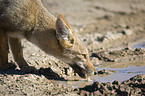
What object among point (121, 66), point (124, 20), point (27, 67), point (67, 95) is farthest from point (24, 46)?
point (124, 20)

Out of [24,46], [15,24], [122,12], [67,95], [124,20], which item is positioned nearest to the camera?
[67,95]

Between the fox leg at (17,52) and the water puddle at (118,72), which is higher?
the fox leg at (17,52)

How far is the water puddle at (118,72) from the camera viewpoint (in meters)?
6.65

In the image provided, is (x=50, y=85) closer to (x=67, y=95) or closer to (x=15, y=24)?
Answer: (x=67, y=95)

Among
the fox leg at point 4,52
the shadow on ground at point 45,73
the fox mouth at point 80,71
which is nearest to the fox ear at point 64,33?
the fox mouth at point 80,71

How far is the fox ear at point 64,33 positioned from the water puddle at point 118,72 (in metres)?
1.06

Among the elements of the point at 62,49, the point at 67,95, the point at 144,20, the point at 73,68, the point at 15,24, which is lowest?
the point at 67,95

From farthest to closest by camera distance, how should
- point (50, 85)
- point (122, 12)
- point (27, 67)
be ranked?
point (122, 12), point (27, 67), point (50, 85)

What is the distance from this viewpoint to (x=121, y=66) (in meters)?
8.09

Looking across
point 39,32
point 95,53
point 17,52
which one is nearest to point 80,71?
point 39,32

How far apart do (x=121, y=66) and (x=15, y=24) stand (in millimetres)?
3620

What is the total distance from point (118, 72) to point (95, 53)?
1.98m

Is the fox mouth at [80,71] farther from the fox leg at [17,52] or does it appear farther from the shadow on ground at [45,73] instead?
the fox leg at [17,52]

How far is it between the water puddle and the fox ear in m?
1.06
